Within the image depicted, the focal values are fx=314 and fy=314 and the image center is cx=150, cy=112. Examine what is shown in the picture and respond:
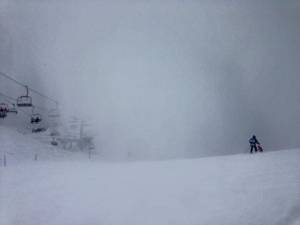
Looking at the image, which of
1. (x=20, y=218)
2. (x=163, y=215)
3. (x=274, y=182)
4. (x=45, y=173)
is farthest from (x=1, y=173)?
(x=274, y=182)

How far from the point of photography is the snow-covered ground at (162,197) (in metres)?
4.39

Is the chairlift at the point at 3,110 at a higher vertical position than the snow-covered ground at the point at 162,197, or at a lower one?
higher

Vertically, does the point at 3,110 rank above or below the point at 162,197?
above

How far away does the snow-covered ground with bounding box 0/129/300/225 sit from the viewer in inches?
173

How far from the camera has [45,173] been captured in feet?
22.3

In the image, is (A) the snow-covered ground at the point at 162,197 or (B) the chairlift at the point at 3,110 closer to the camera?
(A) the snow-covered ground at the point at 162,197

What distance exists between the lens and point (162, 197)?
15.9 feet

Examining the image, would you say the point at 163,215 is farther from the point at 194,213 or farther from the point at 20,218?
the point at 20,218

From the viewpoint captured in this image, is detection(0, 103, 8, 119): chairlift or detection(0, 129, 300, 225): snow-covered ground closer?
detection(0, 129, 300, 225): snow-covered ground

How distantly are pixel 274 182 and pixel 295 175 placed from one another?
54cm

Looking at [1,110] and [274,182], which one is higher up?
[1,110]

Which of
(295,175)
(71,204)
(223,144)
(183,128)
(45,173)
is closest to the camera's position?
(71,204)

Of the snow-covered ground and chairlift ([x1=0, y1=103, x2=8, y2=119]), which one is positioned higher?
chairlift ([x1=0, y1=103, x2=8, y2=119])

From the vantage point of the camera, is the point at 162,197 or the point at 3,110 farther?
the point at 3,110
